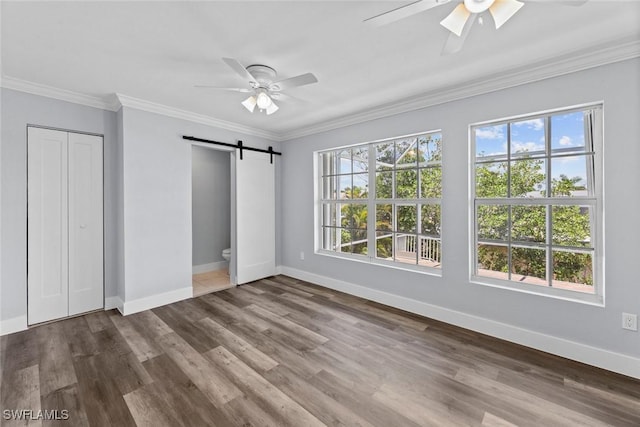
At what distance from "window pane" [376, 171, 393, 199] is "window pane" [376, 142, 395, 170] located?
0.10 m

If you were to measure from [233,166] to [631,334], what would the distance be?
4.71m

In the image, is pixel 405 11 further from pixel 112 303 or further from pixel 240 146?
pixel 112 303

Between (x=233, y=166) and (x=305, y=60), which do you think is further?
(x=233, y=166)

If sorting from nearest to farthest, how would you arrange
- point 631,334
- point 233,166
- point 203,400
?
point 203,400 → point 631,334 → point 233,166

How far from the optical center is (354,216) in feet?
13.6

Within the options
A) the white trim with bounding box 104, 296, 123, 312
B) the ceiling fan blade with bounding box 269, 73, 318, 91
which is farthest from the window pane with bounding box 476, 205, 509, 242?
the white trim with bounding box 104, 296, 123, 312

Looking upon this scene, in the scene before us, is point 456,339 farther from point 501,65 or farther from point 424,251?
point 501,65

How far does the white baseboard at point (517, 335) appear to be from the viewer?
213 cm

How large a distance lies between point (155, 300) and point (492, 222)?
4.07 m

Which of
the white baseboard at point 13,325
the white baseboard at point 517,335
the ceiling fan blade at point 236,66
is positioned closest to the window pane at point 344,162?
the white baseboard at point 517,335

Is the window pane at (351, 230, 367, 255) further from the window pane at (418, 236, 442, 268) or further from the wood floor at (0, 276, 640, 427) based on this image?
the wood floor at (0, 276, 640, 427)

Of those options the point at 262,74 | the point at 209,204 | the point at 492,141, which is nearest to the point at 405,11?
the point at 262,74

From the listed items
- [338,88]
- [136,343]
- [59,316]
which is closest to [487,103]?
[338,88]

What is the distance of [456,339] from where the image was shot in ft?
8.70
